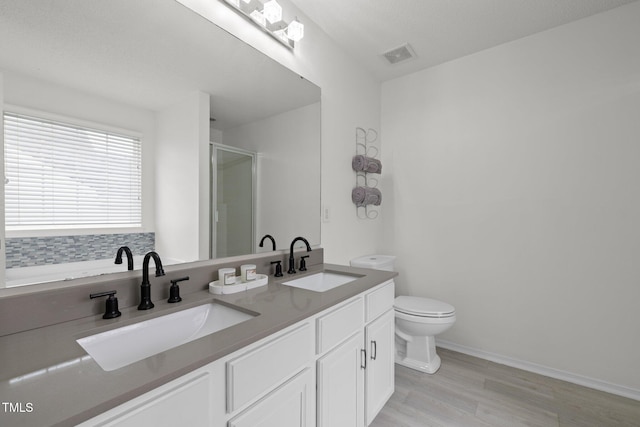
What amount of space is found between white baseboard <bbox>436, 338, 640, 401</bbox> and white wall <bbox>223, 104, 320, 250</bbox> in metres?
1.65

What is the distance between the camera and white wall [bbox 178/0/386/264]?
1.90 metres

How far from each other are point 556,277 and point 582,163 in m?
0.84

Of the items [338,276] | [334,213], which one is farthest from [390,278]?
[334,213]

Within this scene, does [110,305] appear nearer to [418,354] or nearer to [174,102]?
[174,102]

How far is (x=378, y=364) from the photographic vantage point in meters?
1.59

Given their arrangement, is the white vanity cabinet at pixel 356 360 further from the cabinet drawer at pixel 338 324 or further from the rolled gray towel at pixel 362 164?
the rolled gray towel at pixel 362 164

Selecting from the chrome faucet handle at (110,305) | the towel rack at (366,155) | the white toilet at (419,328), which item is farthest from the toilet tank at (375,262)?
the chrome faucet handle at (110,305)

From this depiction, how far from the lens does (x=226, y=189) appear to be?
149cm

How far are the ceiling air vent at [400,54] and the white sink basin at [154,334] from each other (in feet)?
7.69

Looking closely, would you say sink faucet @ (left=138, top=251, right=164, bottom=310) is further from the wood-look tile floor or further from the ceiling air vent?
the ceiling air vent

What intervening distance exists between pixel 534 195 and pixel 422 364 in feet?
5.11

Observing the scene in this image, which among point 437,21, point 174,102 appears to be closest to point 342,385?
point 174,102

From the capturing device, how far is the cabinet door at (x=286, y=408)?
835 millimetres

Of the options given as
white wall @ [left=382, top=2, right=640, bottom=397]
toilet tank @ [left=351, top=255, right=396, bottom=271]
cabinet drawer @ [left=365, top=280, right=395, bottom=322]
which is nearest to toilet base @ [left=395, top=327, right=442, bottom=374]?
white wall @ [left=382, top=2, right=640, bottom=397]
